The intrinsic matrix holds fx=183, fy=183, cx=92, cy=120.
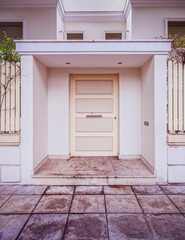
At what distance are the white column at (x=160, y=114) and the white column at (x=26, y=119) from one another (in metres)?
2.55

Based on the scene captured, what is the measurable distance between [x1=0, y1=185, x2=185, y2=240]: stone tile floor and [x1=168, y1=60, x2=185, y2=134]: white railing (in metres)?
1.25

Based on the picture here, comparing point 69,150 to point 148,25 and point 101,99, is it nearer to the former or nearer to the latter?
point 101,99

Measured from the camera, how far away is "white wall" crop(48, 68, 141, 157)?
4.94 m

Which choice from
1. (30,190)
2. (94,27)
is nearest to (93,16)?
(94,27)

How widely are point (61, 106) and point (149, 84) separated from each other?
7.64 ft

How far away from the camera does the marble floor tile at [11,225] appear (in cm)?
222

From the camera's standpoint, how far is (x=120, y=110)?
496cm

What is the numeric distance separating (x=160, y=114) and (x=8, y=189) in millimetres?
3371

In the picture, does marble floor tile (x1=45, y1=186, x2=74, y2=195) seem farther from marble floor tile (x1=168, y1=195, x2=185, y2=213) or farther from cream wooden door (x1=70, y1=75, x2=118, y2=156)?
marble floor tile (x1=168, y1=195, x2=185, y2=213)

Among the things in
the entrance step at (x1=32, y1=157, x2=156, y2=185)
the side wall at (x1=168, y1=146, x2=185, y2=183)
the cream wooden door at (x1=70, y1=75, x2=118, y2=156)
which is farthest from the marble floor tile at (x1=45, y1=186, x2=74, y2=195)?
the side wall at (x1=168, y1=146, x2=185, y2=183)

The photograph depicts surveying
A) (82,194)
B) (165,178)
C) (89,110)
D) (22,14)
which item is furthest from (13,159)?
(22,14)

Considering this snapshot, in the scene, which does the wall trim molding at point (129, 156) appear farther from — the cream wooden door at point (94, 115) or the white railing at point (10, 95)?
the white railing at point (10, 95)

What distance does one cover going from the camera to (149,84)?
413cm

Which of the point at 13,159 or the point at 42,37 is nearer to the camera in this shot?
the point at 13,159
